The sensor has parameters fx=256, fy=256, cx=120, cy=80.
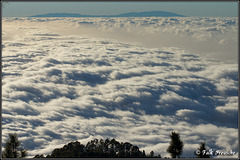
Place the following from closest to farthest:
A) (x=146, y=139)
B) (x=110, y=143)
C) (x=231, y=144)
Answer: (x=110, y=143)
(x=231, y=144)
(x=146, y=139)

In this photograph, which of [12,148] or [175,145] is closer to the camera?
[12,148]

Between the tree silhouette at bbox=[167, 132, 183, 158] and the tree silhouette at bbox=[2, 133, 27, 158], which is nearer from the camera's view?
the tree silhouette at bbox=[2, 133, 27, 158]

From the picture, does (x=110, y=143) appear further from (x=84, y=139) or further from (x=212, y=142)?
(x=212, y=142)

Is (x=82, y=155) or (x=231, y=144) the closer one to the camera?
(x=82, y=155)

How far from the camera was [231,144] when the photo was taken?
572ft

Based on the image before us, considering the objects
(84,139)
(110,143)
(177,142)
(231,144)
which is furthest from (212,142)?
(177,142)

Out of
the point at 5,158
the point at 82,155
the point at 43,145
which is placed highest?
the point at 5,158

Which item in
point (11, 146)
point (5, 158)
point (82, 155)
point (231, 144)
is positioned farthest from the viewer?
point (231, 144)

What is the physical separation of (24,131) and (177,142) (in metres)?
188

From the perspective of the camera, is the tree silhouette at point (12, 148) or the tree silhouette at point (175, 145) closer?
the tree silhouette at point (12, 148)

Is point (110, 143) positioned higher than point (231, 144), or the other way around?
point (110, 143)

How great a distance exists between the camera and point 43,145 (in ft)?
586

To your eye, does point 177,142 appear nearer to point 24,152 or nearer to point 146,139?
point 24,152

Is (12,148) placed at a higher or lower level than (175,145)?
lower
